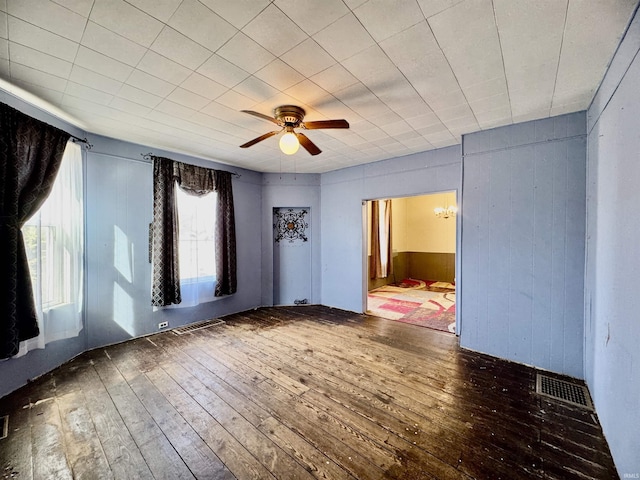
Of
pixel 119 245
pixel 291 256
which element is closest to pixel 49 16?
pixel 119 245

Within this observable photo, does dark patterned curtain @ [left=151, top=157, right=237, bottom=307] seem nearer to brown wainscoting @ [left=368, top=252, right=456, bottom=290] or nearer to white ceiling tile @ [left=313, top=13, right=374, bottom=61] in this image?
white ceiling tile @ [left=313, top=13, right=374, bottom=61]

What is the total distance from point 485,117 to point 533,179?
824mm

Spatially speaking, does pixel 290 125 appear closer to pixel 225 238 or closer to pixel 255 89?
pixel 255 89

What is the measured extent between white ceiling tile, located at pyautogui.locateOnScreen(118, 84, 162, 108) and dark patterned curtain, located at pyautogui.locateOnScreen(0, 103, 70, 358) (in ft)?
2.92

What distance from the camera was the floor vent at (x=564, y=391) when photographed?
217 centimetres

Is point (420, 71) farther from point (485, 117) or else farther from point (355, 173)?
point (355, 173)

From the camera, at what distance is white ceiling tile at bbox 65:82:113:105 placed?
216cm

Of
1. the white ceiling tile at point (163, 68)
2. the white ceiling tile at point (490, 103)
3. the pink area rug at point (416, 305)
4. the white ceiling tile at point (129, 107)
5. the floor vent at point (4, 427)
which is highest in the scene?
the white ceiling tile at point (129, 107)

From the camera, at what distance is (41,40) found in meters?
1.61

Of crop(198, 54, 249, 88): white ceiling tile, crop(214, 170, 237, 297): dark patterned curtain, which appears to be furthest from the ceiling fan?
crop(214, 170, 237, 297): dark patterned curtain

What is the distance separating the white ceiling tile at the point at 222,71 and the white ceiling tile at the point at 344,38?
0.67 metres

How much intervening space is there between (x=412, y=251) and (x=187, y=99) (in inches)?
286

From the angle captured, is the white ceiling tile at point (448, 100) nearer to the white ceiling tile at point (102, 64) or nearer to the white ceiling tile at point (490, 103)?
the white ceiling tile at point (490, 103)

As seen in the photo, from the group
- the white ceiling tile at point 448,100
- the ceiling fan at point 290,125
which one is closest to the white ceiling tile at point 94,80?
the ceiling fan at point 290,125
